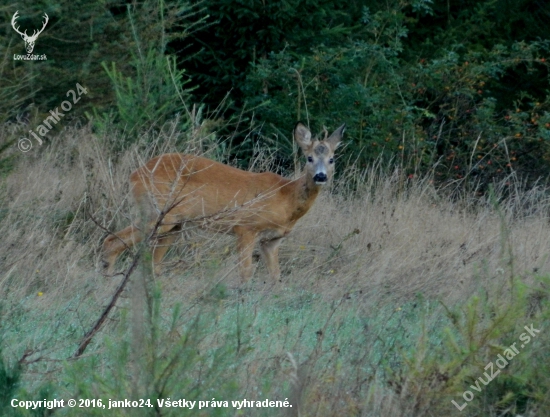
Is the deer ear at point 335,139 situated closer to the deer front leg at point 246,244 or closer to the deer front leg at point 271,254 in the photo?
the deer front leg at point 271,254

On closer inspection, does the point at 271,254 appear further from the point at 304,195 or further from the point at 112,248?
the point at 112,248

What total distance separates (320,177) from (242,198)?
0.81 m

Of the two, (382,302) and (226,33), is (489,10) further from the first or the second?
(382,302)

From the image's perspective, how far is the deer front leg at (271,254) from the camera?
9.27 m

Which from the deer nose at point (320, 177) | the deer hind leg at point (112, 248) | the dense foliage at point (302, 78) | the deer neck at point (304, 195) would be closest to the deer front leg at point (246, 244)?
the deer neck at point (304, 195)

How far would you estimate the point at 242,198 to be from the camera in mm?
9781

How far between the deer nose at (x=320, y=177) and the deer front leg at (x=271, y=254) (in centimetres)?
69

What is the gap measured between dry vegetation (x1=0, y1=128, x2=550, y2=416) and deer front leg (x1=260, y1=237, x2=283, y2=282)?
0.65ft

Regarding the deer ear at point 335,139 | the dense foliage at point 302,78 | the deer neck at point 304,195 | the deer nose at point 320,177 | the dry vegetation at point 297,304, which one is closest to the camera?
the dry vegetation at point 297,304

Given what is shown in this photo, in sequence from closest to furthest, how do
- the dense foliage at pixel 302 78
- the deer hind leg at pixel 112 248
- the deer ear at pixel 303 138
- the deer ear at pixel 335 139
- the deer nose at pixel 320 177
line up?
Answer: 1. the deer hind leg at pixel 112 248
2. the deer nose at pixel 320 177
3. the deer ear at pixel 335 139
4. the deer ear at pixel 303 138
5. the dense foliage at pixel 302 78

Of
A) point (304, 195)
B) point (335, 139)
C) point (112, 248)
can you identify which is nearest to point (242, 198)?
point (304, 195)

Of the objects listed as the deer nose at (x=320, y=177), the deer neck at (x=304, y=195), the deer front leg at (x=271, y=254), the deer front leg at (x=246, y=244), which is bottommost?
the deer front leg at (x=271, y=254)

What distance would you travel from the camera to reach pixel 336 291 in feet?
24.3

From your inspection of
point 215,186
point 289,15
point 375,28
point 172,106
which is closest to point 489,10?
point 375,28
